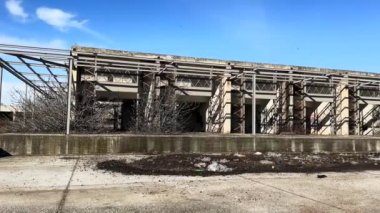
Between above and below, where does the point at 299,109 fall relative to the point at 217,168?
above

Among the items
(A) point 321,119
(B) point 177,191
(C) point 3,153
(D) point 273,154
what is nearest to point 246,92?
(A) point 321,119

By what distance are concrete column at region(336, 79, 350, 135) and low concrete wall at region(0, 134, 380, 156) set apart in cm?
1370

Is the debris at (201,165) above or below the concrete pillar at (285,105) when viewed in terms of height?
below

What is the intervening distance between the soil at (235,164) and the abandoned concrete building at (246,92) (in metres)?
8.19

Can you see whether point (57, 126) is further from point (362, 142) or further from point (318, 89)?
point (318, 89)

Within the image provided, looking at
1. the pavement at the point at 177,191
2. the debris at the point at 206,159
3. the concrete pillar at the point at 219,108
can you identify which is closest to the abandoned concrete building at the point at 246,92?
the concrete pillar at the point at 219,108

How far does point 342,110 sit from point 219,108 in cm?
952

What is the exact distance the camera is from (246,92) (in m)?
28.7

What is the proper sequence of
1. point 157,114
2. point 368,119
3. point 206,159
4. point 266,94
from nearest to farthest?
1. point 206,159
2. point 157,114
3. point 266,94
4. point 368,119

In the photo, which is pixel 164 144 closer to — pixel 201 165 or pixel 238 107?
pixel 201 165

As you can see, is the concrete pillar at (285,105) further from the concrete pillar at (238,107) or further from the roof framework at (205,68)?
the concrete pillar at (238,107)

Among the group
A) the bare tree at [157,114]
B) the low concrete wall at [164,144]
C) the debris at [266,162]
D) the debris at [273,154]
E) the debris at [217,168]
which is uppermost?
the bare tree at [157,114]

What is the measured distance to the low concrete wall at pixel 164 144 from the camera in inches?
527

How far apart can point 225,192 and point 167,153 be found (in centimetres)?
667
